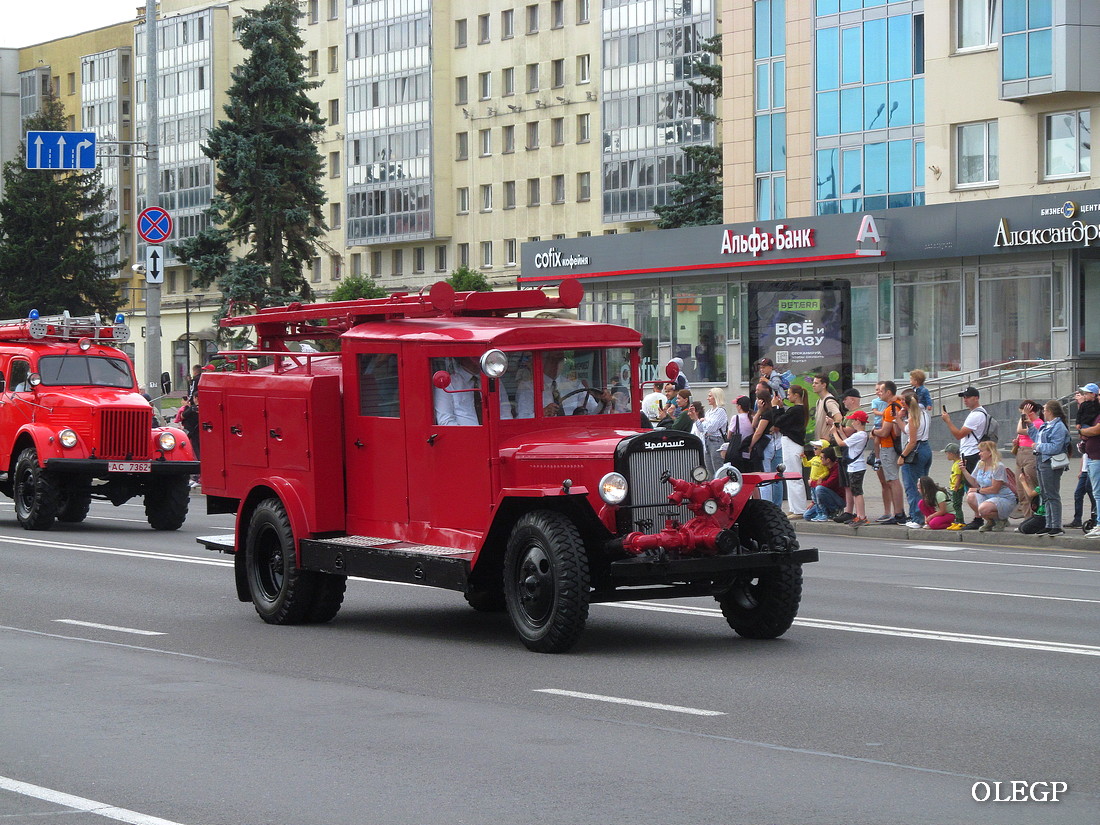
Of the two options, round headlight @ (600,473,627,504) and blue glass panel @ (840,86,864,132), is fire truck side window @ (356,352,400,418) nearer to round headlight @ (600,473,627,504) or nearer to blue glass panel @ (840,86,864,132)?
round headlight @ (600,473,627,504)

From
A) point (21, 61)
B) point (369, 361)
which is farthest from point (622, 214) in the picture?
point (369, 361)

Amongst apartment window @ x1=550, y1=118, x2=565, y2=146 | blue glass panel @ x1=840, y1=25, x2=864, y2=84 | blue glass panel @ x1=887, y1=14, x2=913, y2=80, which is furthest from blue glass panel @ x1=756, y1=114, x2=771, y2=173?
apartment window @ x1=550, y1=118, x2=565, y2=146

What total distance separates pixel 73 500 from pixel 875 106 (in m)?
31.1

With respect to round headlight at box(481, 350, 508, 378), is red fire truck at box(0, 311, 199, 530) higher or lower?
lower

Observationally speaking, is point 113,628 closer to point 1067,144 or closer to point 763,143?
point 1067,144

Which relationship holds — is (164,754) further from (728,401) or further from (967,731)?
(728,401)

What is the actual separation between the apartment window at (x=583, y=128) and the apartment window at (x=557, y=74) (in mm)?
2027

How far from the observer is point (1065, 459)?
19781 millimetres

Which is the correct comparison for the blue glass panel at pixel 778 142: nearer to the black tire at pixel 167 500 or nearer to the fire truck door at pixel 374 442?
the black tire at pixel 167 500

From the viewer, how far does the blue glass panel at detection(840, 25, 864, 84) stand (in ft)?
158

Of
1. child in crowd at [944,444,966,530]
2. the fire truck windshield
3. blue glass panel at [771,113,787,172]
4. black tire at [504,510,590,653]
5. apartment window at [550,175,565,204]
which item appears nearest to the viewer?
black tire at [504,510,590,653]

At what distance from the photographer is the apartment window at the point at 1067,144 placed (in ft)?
133

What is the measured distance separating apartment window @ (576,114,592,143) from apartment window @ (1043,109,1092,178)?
38847 mm

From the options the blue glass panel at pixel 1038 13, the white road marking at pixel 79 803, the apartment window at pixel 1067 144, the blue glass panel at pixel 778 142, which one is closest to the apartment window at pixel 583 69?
the blue glass panel at pixel 778 142
